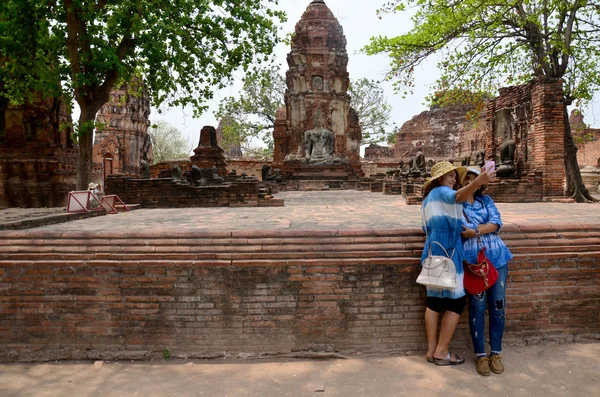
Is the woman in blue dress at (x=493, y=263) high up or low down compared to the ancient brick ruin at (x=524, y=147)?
down

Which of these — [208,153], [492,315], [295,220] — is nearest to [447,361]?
[492,315]

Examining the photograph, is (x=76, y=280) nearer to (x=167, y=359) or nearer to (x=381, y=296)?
(x=167, y=359)

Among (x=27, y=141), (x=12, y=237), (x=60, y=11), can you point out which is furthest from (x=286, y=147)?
(x=12, y=237)

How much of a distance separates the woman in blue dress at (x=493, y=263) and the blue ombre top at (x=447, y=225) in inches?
4.5

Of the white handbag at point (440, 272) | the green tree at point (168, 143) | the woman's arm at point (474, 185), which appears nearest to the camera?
the woman's arm at point (474, 185)

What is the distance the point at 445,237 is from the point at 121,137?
29343 mm

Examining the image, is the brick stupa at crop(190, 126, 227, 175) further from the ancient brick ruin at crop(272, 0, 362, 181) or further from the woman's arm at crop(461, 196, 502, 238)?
the woman's arm at crop(461, 196, 502, 238)

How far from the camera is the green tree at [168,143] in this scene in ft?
147

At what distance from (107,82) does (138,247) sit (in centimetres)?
627

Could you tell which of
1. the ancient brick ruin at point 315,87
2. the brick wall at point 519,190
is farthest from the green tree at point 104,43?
the ancient brick ruin at point 315,87

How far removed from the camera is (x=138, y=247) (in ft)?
13.0

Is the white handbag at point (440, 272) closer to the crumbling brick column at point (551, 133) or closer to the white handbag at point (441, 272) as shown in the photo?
the white handbag at point (441, 272)

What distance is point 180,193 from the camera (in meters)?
9.62

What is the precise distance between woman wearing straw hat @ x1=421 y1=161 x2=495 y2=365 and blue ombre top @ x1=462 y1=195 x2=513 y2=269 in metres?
0.11
